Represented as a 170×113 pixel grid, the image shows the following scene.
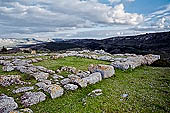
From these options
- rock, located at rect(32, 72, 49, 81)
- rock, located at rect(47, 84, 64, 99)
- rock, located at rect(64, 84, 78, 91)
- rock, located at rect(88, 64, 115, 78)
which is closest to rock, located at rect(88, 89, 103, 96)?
rock, located at rect(64, 84, 78, 91)

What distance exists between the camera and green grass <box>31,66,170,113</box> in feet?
47.2

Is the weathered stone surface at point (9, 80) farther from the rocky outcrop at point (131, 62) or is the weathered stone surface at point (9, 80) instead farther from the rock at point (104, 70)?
the rocky outcrop at point (131, 62)

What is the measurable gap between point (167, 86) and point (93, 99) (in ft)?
35.6

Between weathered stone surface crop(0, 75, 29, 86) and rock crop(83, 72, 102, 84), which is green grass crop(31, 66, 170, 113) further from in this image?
weathered stone surface crop(0, 75, 29, 86)

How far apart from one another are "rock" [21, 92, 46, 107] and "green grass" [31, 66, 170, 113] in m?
0.52

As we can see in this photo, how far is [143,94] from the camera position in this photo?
1802cm

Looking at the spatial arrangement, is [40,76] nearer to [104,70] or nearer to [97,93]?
[97,93]

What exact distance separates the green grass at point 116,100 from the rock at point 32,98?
515 millimetres

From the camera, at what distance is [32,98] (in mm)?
15898

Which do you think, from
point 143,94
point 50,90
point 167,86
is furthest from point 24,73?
point 167,86

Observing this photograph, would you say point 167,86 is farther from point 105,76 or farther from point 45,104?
point 45,104

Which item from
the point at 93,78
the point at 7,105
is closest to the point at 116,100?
the point at 93,78

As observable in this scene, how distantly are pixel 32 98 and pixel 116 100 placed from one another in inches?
328

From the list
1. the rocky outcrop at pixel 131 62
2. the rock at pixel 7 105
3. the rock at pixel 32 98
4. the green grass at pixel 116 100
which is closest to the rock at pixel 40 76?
the rock at pixel 32 98
